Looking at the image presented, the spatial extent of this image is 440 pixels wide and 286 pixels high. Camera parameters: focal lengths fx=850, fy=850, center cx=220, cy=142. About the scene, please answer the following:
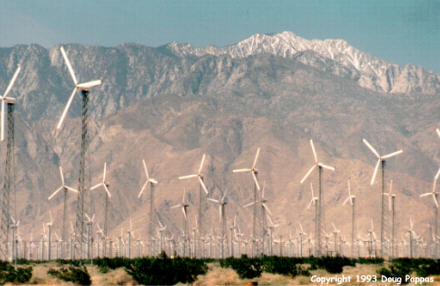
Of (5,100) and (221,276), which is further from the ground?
(5,100)

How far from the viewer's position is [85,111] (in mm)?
54062

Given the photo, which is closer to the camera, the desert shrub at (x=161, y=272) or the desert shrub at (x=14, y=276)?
the desert shrub at (x=161, y=272)

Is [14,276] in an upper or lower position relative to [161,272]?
lower

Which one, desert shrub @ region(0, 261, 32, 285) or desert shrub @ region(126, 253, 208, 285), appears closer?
desert shrub @ region(126, 253, 208, 285)

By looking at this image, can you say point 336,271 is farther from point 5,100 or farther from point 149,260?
point 5,100

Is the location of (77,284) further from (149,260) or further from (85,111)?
(85,111)

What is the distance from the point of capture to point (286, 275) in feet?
173

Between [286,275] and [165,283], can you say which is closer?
[165,283]

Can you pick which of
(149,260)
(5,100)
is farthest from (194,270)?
(5,100)

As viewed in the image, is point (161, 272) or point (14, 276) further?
point (14, 276)

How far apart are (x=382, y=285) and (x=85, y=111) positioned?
74.1 feet

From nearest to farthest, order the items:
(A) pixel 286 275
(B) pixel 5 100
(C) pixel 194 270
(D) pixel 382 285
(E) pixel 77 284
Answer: (D) pixel 382 285 → (E) pixel 77 284 → (C) pixel 194 270 → (A) pixel 286 275 → (B) pixel 5 100

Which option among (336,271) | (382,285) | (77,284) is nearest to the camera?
(382,285)

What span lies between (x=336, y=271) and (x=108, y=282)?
17577 mm
